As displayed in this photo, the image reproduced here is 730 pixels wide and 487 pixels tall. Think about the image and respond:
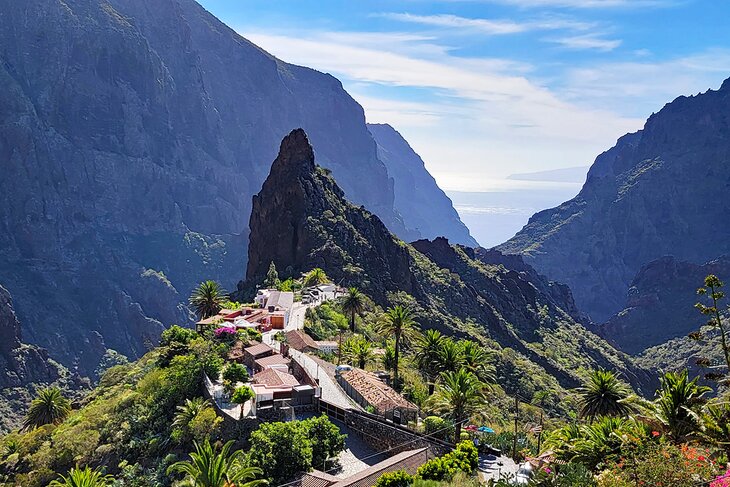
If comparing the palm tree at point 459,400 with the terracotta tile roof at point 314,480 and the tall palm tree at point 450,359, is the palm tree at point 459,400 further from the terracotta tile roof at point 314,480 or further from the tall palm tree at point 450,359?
the terracotta tile roof at point 314,480

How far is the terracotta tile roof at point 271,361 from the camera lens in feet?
159

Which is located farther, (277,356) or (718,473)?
(277,356)

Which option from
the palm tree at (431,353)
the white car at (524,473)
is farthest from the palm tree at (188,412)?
the white car at (524,473)

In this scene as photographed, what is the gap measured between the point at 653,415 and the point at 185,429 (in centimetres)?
2978

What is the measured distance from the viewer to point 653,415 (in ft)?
95.6

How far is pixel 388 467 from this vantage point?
101 feet

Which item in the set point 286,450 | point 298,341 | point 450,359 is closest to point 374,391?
point 450,359

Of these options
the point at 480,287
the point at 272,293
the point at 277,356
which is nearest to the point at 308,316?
the point at 272,293

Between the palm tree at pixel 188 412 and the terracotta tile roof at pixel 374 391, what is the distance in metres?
11.8

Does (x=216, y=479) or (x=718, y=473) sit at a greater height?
(x=718, y=473)

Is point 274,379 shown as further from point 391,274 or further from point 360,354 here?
point 391,274

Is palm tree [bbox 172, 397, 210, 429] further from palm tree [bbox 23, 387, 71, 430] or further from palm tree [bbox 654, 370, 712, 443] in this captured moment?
palm tree [bbox 654, 370, 712, 443]

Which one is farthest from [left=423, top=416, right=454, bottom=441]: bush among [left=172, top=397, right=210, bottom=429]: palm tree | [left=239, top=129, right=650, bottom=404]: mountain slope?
[left=239, top=129, right=650, bottom=404]: mountain slope

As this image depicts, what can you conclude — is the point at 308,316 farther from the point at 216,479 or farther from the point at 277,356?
the point at 216,479
